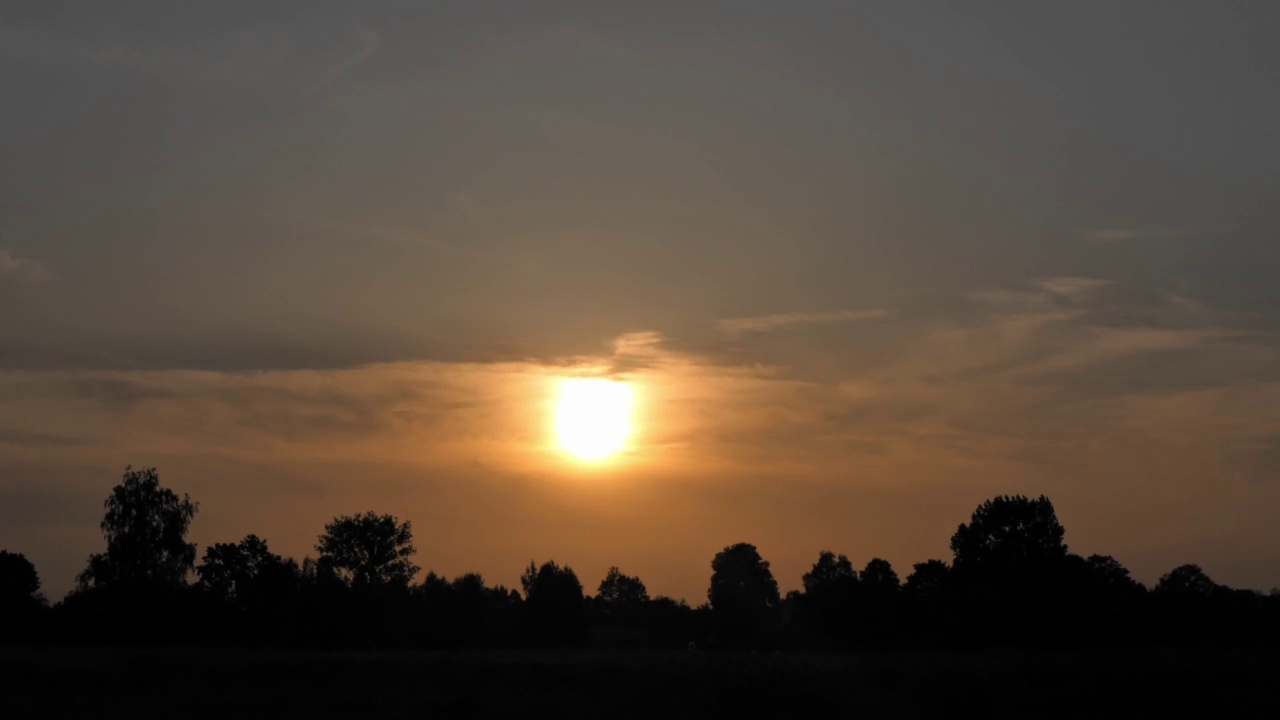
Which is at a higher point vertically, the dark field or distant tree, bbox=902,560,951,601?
distant tree, bbox=902,560,951,601

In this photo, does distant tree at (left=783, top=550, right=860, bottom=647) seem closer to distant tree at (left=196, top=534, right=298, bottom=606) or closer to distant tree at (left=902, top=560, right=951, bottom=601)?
distant tree at (left=902, top=560, right=951, bottom=601)

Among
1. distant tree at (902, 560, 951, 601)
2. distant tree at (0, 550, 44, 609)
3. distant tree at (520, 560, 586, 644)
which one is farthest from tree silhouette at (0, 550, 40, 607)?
distant tree at (902, 560, 951, 601)

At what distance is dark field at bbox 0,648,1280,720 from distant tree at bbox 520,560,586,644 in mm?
31040

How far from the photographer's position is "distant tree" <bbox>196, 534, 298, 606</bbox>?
83.3 metres

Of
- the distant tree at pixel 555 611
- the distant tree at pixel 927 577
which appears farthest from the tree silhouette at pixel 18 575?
the distant tree at pixel 927 577

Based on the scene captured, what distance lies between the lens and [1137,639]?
61.9 m

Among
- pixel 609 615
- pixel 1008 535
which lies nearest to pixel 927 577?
pixel 1008 535

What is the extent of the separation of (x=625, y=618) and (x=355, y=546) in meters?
25.4

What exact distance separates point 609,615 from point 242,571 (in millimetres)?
29685

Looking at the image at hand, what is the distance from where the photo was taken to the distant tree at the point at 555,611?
7981 cm

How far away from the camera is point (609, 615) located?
103 meters

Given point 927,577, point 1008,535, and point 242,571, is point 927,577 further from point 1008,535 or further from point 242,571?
point 242,571

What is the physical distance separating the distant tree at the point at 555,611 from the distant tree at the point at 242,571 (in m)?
16.1

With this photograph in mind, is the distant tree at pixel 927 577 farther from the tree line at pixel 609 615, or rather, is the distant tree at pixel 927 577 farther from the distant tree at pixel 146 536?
the distant tree at pixel 146 536
